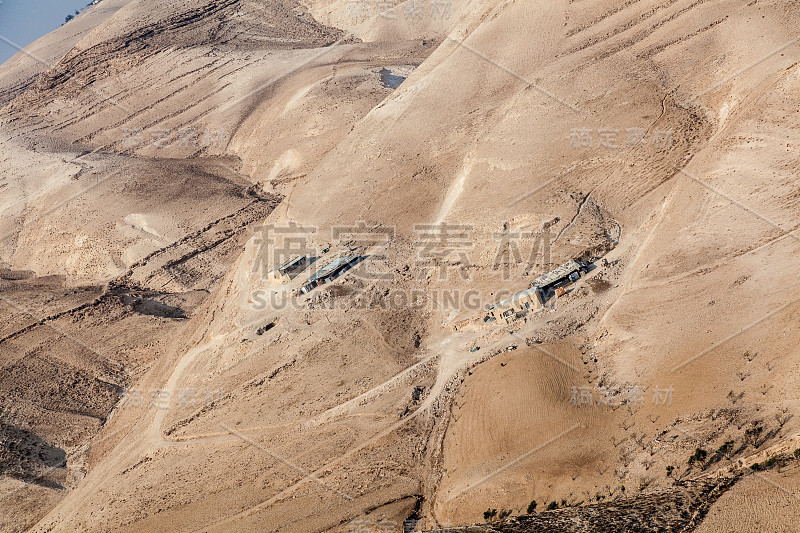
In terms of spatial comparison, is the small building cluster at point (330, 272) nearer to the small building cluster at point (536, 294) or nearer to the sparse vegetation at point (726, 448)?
the small building cluster at point (536, 294)

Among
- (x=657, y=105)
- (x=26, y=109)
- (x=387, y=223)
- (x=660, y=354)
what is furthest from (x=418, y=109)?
(x=26, y=109)

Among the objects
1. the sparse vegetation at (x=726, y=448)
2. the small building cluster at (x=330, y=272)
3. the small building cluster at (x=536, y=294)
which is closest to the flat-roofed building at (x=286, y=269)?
the small building cluster at (x=330, y=272)

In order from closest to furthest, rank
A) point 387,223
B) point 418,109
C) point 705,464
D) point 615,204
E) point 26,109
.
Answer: point 705,464 → point 615,204 → point 387,223 → point 418,109 → point 26,109

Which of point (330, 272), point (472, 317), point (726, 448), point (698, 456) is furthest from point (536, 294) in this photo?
point (726, 448)

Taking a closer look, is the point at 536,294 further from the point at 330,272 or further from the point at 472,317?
the point at 330,272

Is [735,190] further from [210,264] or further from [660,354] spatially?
[210,264]
